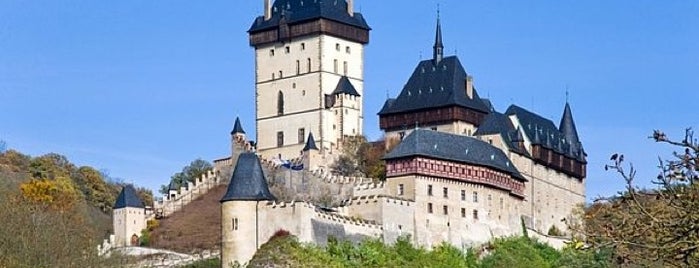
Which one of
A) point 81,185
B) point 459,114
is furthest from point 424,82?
point 81,185

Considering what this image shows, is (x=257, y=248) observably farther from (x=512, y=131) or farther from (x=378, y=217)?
(x=512, y=131)

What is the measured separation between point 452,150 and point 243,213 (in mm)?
10455

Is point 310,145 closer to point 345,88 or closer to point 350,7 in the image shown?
point 345,88

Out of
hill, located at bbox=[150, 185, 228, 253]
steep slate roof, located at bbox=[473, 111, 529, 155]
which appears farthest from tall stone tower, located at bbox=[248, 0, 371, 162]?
steep slate roof, located at bbox=[473, 111, 529, 155]

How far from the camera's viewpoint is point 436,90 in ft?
227

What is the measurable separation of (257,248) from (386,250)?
5063 mm

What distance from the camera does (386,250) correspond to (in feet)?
185

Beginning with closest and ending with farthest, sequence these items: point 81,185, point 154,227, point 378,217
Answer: point 378,217 → point 154,227 → point 81,185

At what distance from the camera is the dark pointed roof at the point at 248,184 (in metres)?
56.3

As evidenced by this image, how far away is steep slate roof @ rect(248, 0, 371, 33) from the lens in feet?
240

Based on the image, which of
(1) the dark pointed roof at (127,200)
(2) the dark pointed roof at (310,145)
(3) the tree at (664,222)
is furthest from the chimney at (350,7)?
(3) the tree at (664,222)

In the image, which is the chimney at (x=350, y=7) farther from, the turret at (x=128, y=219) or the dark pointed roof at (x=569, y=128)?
the turret at (x=128, y=219)

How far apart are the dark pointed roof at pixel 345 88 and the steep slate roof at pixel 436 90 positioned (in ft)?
7.94

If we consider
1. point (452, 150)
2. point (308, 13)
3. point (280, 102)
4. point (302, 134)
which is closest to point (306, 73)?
point (280, 102)
